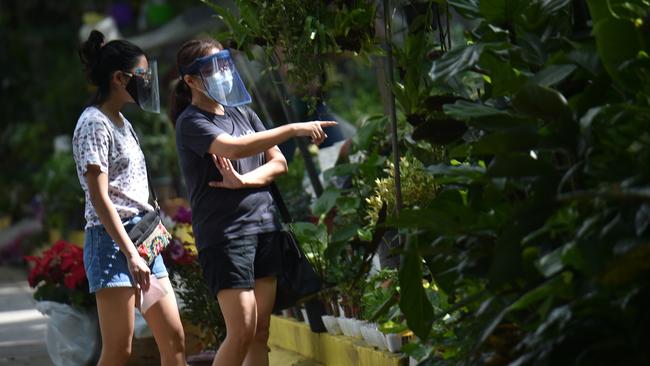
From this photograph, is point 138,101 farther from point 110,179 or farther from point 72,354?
point 72,354

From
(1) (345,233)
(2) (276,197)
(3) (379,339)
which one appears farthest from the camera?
(1) (345,233)

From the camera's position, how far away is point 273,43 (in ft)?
20.1

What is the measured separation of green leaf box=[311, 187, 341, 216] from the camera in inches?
275

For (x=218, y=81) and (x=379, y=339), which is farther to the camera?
(x=379, y=339)

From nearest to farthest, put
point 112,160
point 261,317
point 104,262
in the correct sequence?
point 104,262 → point 112,160 → point 261,317

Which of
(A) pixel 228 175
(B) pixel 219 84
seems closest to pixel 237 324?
(A) pixel 228 175

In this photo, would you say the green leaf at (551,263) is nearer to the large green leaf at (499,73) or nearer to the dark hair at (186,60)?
the large green leaf at (499,73)

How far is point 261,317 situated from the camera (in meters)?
5.99

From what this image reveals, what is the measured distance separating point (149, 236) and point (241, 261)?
0.44m

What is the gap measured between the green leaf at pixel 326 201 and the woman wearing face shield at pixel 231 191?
92cm

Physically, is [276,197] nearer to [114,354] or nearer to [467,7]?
[114,354]

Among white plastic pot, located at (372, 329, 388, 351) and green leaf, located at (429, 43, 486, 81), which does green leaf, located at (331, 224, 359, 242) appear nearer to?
white plastic pot, located at (372, 329, 388, 351)

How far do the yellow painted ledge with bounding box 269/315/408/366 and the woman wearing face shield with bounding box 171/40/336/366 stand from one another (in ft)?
1.83

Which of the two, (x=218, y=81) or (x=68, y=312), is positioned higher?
(x=218, y=81)
